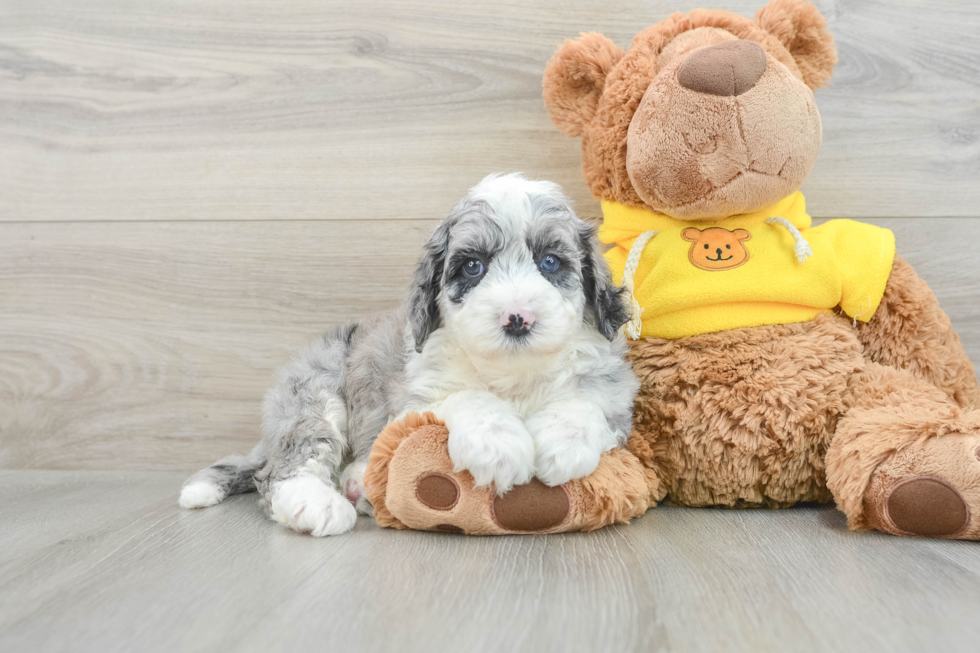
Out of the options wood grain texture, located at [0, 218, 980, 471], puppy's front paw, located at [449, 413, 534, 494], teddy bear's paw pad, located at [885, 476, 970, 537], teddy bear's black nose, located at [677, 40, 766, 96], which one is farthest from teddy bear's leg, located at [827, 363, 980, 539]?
wood grain texture, located at [0, 218, 980, 471]

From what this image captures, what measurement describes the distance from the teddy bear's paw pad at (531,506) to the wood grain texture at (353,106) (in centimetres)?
113

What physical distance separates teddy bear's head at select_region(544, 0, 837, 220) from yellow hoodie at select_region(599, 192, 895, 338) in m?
0.07

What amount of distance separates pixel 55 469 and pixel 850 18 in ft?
10.3

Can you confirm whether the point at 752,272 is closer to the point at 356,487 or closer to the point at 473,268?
the point at 473,268

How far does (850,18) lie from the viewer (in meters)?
2.29

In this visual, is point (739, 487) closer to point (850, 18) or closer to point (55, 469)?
point (850, 18)

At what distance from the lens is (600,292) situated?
5.67 feet

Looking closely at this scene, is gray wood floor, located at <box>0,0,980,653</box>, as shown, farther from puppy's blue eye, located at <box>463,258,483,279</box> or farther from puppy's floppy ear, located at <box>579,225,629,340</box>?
Result: puppy's blue eye, located at <box>463,258,483,279</box>

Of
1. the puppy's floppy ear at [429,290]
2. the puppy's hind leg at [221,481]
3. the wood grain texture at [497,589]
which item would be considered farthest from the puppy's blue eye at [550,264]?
the puppy's hind leg at [221,481]

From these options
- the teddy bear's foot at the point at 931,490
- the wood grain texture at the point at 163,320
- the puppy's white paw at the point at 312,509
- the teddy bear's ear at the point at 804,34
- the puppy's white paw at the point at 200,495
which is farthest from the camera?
the wood grain texture at the point at 163,320

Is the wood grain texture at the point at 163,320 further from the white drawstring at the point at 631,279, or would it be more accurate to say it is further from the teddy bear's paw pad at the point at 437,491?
the teddy bear's paw pad at the point at 437,491

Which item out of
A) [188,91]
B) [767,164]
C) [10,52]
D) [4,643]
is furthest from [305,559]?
[10,52]

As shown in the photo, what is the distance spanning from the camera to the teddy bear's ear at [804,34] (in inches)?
74.6

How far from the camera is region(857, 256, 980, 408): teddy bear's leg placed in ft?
6.14
